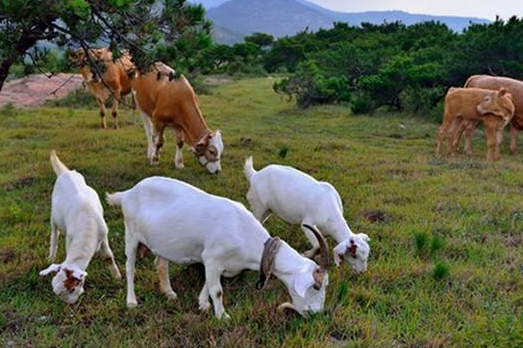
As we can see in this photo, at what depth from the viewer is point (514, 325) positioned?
368 cm

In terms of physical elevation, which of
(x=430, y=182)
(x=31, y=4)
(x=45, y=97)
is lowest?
(x=45, y=97)

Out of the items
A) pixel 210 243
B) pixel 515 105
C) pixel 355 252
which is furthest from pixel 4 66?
pixel 515 105

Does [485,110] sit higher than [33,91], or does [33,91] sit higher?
[485,110]

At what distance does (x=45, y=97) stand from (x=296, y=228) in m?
13.5

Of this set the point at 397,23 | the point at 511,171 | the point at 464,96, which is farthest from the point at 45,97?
the point at 397,23

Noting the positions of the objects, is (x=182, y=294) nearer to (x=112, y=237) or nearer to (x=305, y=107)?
(x=112, y=237)

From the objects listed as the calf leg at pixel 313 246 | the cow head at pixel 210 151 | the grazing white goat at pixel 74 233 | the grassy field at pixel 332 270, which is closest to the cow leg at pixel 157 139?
the grassy field at pixel 332 270

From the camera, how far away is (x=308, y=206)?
5215mm

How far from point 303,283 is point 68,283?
5.49ft

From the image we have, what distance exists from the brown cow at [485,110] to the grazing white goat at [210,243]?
7081 mm

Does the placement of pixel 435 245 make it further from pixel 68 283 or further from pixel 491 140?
pixel 491 140

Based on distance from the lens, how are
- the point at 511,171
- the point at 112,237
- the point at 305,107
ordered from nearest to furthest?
the point at 112,237 < the point at 511,171 < the point at 305,107

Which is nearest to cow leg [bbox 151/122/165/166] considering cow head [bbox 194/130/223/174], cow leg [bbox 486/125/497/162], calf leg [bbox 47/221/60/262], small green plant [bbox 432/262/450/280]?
cow head [bbox 194/130/223/174]

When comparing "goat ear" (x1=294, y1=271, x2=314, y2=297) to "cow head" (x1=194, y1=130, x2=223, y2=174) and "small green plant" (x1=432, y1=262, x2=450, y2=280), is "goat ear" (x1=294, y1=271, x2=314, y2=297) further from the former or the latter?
"cow head" (x1=194, y1=130, x2=223, y2=174)
